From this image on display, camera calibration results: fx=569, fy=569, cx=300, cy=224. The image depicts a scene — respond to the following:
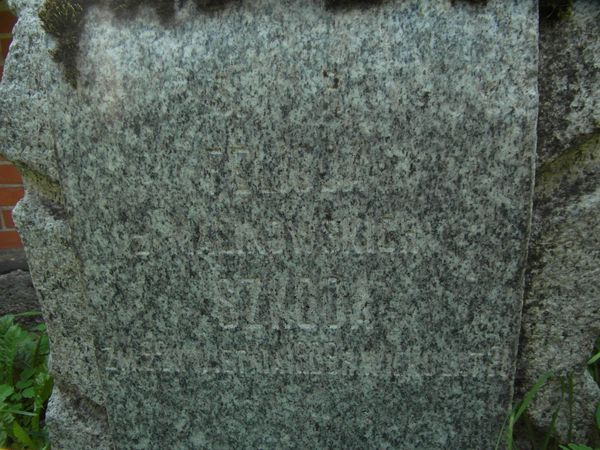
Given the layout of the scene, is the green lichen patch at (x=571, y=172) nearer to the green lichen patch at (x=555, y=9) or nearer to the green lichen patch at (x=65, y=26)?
the green lichen patch at (x=555, y=9)

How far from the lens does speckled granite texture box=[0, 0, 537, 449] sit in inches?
40.2

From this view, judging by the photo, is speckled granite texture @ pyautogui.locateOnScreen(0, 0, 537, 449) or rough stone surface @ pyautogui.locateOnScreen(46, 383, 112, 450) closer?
speckled granite texture @ pyautogui.locateOnScreen(0, 0, 537, 449)

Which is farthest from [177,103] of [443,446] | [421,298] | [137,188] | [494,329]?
[443,446]

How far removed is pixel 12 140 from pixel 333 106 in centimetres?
69

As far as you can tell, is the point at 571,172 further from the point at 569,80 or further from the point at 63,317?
the point at 63,317

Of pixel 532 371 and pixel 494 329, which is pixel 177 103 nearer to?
pixel 494 329

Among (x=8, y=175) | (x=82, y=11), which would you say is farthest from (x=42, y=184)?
(x=8, y=175)

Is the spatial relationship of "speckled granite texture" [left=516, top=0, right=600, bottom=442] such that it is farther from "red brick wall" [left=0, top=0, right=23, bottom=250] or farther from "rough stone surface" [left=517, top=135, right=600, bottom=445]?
"red brick wall" [left=0, top=0, right=23, bottom=250]


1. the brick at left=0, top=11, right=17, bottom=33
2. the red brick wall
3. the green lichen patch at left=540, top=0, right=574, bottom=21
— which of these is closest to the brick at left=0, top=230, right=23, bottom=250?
the red brick wall

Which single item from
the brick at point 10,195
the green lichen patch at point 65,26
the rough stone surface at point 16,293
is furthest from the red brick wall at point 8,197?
the green lichen patch at point 65,26

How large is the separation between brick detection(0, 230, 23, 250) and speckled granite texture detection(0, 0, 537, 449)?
3.18ft

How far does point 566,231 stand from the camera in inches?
46.8

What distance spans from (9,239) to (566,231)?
1887mm

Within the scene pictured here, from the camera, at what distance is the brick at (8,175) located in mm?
2037
